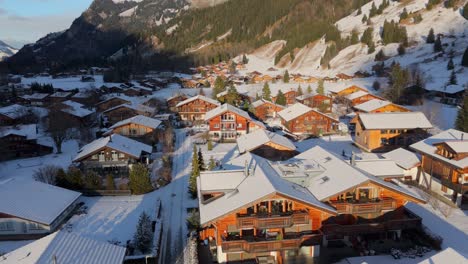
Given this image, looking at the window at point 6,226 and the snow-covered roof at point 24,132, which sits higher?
the snow-covered roof at point 24,132

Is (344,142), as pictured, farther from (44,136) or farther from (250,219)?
(44,136)

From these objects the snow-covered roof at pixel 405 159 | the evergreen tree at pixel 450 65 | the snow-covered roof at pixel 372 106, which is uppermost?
the evergreen tree at pixel 450 65

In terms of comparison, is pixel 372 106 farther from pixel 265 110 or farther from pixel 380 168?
pixel 380 168

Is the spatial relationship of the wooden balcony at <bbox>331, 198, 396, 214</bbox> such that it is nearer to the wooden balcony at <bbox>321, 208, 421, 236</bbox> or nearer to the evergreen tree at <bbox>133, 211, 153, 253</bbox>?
the wooden balcony at <bbox>321, 208, 421, 236</bbox>

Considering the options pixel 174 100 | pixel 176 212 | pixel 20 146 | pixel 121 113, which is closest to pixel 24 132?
pixel 20 146

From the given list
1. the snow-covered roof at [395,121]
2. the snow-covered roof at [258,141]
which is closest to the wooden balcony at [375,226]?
the snow-covered roof at [258,141]

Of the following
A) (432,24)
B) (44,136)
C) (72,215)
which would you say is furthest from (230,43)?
(72,215)

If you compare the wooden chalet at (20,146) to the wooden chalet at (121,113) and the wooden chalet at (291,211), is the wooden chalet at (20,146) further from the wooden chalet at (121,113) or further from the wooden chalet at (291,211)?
the wooden chalet at (291,211)
